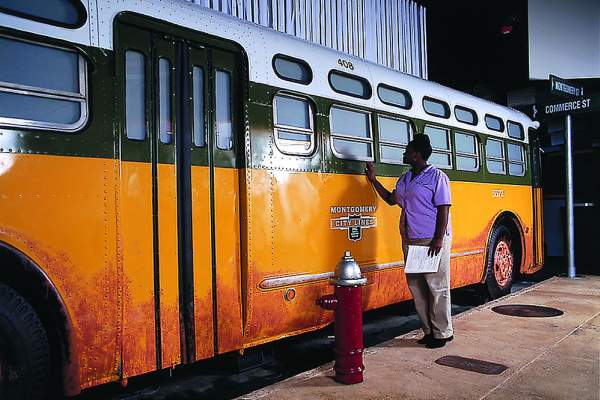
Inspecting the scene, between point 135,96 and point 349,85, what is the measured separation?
2.30 metres

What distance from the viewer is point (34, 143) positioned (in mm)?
2850

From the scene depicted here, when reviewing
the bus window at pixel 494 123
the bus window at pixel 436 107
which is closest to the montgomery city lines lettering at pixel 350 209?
the bus window at pixel 436 107

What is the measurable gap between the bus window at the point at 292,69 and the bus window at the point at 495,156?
370 cm

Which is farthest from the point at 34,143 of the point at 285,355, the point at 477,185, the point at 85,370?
the point at 477,185

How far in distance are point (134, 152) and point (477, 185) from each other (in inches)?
195

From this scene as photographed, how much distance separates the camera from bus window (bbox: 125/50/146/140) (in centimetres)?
333

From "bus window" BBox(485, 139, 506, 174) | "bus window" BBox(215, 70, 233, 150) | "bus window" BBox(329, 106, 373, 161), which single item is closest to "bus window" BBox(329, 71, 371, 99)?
"bus window" BBox(329, 106, 373, 161)

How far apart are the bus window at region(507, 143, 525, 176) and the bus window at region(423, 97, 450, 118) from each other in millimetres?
1992

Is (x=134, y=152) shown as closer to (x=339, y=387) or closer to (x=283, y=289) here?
(x=283, y=289)

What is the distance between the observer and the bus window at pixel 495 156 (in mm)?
7176

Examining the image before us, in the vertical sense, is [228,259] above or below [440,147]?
below

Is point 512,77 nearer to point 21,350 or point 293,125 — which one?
point 293,125

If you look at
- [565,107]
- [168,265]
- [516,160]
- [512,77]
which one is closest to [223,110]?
[168,265]

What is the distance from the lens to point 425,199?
450 cm
